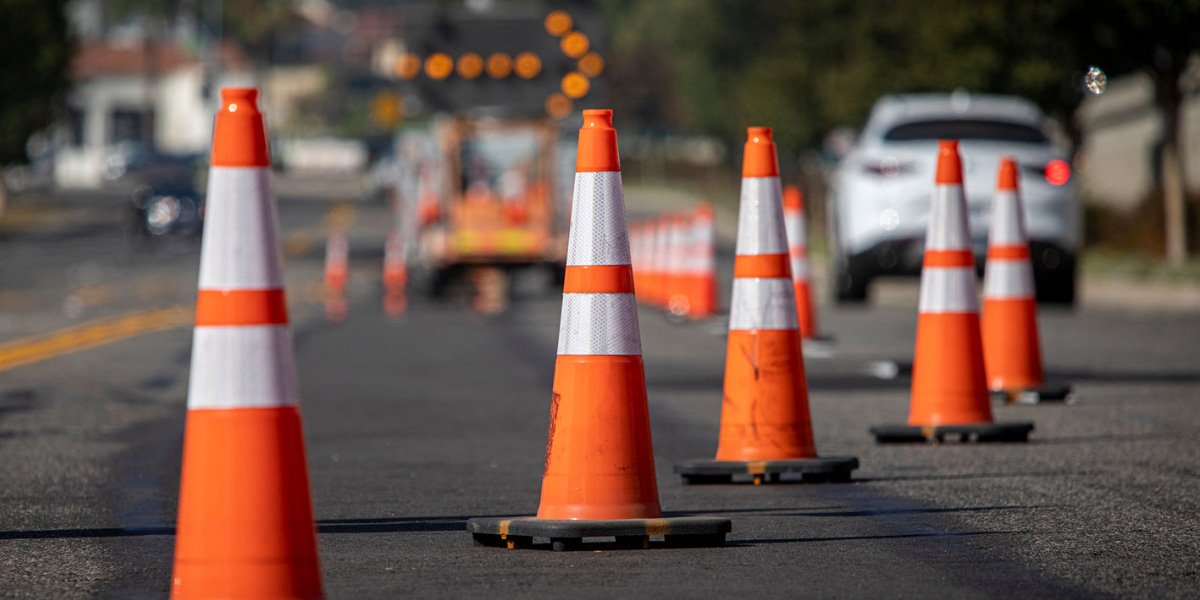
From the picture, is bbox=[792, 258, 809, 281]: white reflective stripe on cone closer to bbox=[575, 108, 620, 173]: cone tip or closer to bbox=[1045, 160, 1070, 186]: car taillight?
bbox=[1045, 160, 1070, 186]: car taillight

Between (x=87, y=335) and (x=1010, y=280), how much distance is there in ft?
30.6

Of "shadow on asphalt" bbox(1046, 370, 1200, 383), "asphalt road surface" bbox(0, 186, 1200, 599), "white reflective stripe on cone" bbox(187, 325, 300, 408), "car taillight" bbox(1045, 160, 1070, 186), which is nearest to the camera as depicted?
"white reflective stripe on cone" bbox(187, 325, 300, 408)

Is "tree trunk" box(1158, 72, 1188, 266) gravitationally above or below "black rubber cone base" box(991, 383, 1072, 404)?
above

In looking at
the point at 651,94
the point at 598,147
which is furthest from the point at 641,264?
the point at 651,94

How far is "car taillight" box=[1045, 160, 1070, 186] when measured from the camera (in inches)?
723

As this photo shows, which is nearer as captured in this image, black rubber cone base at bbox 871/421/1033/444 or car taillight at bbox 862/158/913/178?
black rubber cone base at bbox 871/421/1033/444

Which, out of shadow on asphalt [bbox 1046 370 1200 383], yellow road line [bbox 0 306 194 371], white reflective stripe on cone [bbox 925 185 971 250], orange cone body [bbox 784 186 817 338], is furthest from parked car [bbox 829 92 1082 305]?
white reflective stripe on cone [bbox 925 185 971 250]

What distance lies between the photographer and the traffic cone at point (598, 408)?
19.7 ft

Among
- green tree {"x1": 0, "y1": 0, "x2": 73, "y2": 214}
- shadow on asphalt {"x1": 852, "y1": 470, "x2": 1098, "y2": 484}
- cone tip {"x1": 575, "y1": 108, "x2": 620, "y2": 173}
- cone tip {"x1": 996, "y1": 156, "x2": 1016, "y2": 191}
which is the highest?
green tree {"x1": 0, "y1": 0, "x2": 73, "y2": 214}

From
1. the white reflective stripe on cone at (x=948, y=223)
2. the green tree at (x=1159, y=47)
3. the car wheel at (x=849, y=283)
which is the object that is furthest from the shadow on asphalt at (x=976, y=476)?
the green tree at (x=1159, y=47)

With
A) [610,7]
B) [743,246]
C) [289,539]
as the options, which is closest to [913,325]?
[743,246]

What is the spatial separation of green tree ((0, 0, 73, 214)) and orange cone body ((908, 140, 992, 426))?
45756 millimetres

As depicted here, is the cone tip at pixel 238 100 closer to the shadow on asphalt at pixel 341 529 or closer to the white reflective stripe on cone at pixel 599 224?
the white reflective stripe on cone at pixel 599 224

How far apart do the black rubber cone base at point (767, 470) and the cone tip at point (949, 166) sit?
1.88 m
